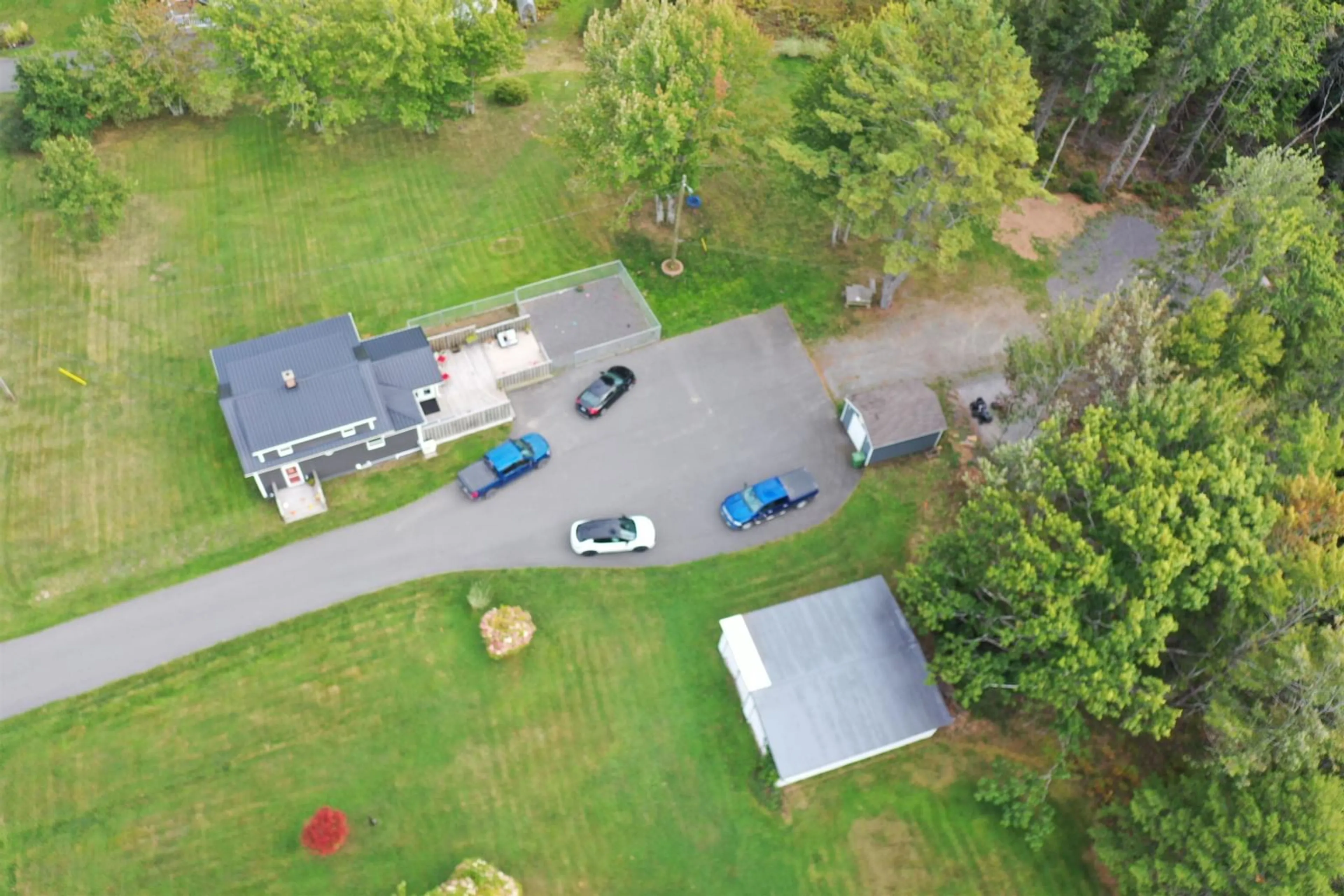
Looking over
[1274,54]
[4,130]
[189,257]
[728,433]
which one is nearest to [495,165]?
[189,257]

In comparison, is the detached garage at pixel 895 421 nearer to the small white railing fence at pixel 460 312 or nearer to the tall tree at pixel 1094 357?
the tall tree at pixel 1094 357

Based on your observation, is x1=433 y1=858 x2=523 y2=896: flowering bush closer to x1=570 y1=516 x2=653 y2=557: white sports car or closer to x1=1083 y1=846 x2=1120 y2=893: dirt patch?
x1=570 y1=516 x2=653 y2=557: white sports car

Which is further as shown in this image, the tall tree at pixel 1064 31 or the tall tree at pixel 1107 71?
the tall tree at pixel 1064 31

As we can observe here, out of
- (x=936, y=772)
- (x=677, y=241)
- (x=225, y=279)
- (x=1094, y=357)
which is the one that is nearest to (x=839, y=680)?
(x=936, y=772)

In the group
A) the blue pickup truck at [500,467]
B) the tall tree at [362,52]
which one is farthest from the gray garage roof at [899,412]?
the tall tree at [362,52]

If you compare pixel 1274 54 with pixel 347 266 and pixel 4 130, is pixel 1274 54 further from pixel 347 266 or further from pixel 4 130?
pixel 4 130

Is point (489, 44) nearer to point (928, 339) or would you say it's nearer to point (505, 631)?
point (928, 339)
